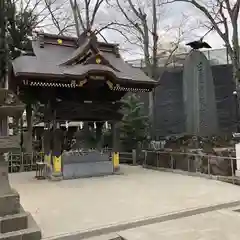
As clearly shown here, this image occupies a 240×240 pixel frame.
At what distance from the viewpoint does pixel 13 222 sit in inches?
174

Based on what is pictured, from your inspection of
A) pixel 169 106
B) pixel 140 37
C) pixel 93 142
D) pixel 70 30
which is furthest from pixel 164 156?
pixel 70 30

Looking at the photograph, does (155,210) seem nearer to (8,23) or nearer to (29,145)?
(29,145)

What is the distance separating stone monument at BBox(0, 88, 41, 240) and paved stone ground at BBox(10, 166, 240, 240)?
378 mm

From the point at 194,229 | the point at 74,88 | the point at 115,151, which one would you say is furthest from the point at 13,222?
the point at 115,151

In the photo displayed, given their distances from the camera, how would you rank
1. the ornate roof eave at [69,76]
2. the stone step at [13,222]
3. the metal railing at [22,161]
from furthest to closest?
the metal railing at [22,161] → the ornate roof eave at [69,76] → the stone step at [13,222]

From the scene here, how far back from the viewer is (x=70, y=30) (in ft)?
70.9

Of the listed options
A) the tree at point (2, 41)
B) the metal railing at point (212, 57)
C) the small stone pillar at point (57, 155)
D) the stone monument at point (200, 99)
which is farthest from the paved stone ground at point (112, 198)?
the metal railing at point (212, 57)

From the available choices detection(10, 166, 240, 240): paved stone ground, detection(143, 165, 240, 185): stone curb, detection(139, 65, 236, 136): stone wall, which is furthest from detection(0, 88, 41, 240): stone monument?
detection(139, 65, 236, 136): stone wall

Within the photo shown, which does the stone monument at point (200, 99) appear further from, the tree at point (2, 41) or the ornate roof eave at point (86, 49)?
the tree at point (2, 41)

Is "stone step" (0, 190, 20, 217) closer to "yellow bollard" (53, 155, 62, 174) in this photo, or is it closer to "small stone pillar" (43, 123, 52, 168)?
"yellow bollard" (53, 155, 62, 174)

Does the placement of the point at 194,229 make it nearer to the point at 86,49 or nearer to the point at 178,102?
the point at 86,49

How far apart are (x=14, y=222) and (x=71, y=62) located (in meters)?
7.49

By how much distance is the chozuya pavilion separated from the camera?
10.2m

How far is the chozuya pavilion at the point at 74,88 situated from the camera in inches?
400
